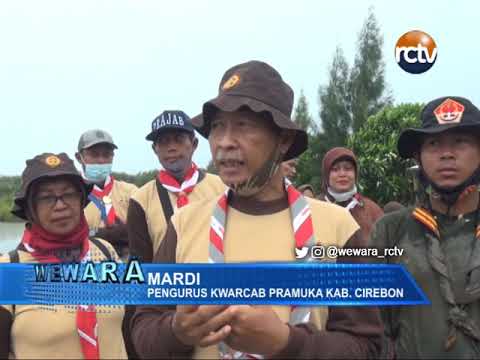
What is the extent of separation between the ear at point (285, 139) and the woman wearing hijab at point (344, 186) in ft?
9.52

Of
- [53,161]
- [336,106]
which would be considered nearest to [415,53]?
[53,161]

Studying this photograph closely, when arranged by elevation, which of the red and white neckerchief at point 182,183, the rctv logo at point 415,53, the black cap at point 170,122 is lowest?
the red and white neckerchief at point 182,183

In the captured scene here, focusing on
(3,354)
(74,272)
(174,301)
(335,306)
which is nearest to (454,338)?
(335,306)

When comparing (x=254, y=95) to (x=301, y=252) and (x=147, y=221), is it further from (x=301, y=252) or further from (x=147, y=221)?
(x=147, y=221)

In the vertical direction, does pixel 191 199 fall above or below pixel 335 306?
above

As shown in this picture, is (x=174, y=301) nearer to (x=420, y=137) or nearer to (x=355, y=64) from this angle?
(x=420, y=137)

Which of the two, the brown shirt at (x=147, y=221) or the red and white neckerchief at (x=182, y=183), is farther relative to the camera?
the red and white neckerchief at (x=182, y=183)

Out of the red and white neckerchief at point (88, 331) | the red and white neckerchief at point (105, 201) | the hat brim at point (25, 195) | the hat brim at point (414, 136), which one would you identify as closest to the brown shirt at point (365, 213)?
the hat brim at point (414, 136)

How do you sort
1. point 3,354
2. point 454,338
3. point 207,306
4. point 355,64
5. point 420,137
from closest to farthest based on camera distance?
point 207,306 → point 454,338 → point 3,354 → point 420,137 → point 355,64

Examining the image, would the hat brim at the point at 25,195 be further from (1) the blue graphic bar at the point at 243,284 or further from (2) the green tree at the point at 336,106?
(2) the green tree at the point at 336,106

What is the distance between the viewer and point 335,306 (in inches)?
74.7

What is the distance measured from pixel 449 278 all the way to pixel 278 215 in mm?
973

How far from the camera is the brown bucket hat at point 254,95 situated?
6.18 feet

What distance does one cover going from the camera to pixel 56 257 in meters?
2.70
